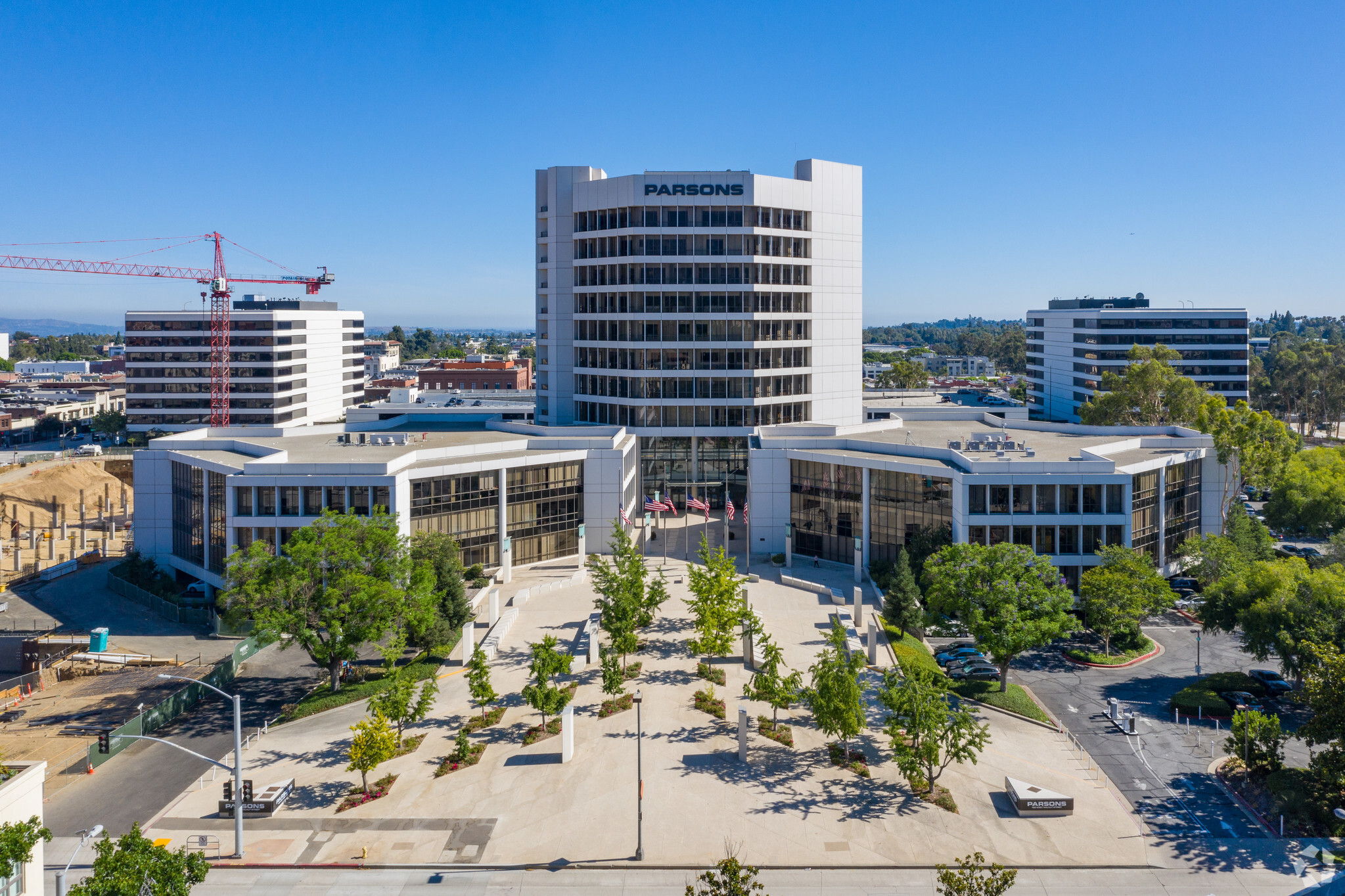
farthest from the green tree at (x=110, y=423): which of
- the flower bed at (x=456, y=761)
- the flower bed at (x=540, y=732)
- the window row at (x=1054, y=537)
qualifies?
the window row at (x=1054, y=537)

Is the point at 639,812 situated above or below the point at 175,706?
above

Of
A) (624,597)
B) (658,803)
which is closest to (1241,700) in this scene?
(658,803)

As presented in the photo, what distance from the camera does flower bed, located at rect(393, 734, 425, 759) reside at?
160ft

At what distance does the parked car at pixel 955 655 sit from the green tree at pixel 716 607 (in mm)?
14556

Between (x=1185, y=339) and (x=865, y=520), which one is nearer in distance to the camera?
(x=865, y=520)

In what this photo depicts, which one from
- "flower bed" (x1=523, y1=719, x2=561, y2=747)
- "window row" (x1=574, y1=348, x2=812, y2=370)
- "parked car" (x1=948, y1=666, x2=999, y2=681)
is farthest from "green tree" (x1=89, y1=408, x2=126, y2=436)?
"parked car" (x1=948, y1=666, x2=999, y2=681)

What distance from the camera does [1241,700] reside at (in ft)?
183

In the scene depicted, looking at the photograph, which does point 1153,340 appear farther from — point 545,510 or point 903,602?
point 545,510

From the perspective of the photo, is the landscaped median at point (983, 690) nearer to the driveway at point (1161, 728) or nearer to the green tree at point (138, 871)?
the driveway at point (1161, 728)

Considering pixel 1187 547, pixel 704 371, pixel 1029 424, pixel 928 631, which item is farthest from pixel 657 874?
pixel 1029 424

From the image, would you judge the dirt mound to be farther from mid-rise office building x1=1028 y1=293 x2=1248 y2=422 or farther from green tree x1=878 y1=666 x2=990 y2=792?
mid-rise office building x1=1028 y1=293 x2=1248 y2=422

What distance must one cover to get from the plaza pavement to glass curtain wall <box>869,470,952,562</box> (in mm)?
23118

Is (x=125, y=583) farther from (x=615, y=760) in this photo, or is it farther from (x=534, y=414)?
(x=615, y=760)

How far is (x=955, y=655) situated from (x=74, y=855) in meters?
51.5
